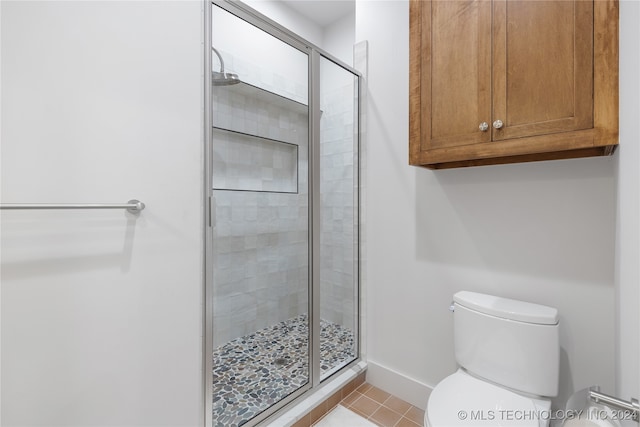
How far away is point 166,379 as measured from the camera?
1.17 m

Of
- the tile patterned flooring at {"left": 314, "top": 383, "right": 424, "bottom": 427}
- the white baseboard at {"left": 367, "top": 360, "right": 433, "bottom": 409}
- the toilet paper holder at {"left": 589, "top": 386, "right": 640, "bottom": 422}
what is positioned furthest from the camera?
the white baseboard at {"left": 367, "top": 360, "right": 433, "bottom": 409}

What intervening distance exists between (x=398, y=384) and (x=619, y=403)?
4.38 feet

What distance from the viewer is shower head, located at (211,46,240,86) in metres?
1.30

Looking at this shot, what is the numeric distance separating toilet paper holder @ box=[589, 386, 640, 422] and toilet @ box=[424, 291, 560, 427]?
48 centimetres

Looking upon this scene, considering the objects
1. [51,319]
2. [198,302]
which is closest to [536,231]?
[198,302]

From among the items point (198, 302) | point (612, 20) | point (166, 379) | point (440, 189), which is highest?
point (612, 20)

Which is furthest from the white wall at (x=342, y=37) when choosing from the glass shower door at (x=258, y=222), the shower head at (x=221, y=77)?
the shower head at (x=221, y=77)

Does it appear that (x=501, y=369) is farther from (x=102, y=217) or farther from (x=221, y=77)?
(x=221, y=77)

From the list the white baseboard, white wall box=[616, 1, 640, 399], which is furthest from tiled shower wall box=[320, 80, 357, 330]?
white wall box=[616, 1, 640, 399]

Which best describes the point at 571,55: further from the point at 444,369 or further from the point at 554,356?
the point at 444,369

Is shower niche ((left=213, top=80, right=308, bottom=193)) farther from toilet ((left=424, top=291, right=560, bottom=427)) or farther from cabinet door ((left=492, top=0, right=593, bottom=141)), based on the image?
toilet ((left=424, top=291, right=560, bottom=427))

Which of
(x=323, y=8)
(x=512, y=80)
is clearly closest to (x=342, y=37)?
(x=323, y=8)

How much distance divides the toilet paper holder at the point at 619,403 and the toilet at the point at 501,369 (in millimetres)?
483

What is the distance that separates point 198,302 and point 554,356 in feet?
4.71
